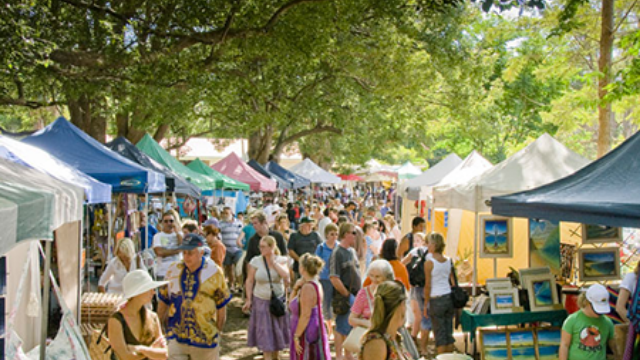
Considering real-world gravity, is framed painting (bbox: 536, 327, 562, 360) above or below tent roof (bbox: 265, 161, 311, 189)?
below

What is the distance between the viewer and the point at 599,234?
27.5 feet

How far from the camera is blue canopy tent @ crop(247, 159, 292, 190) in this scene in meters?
23.3

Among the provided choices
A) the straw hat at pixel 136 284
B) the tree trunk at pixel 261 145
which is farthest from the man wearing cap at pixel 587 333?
the tree trunk at pixel 261 145

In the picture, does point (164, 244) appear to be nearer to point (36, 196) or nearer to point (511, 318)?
point (511, 318)

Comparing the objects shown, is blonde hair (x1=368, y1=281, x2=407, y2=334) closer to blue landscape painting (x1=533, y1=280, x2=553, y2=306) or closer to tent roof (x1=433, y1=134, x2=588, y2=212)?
blue landscape painting (x1=533, y1=280, x2=553, y2=306)

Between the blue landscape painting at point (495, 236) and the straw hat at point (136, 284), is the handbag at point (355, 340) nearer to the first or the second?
the straw hat at point (136, 284)

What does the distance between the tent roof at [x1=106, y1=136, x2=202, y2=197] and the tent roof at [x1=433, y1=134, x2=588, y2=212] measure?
5780mm

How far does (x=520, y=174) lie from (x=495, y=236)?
0.97m

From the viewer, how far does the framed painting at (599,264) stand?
8156 mm

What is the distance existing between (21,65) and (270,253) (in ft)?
20.1

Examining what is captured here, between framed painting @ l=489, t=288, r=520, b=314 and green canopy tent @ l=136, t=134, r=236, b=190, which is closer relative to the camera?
framed painting @ l=489, t=288, r=520, b=314

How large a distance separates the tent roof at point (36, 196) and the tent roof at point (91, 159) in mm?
3731

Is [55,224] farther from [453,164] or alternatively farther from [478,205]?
[453,164]

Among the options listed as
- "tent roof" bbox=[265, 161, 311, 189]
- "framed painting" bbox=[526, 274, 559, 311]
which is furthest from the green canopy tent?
"tent roof" bbox=[265, 161, 311, 189]
